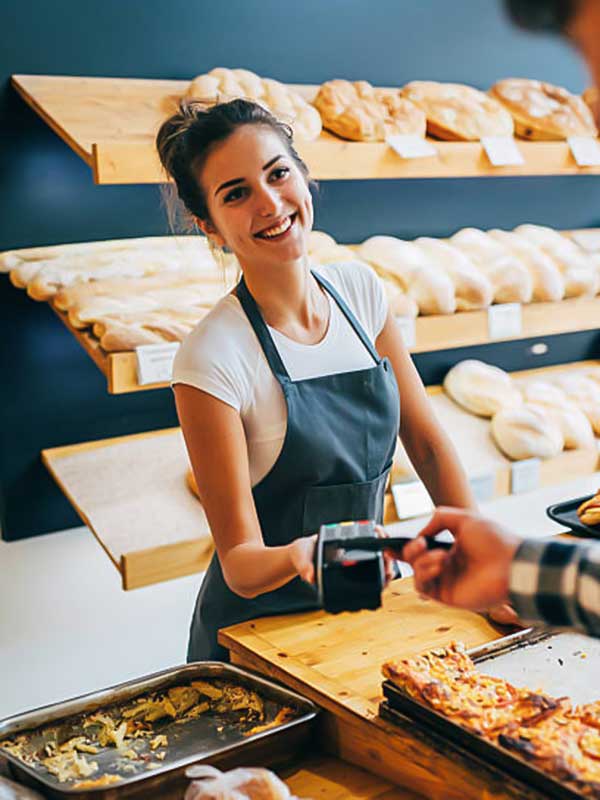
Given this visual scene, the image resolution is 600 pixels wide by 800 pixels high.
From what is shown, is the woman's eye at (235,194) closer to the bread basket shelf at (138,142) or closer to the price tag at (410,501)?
the bread basket shelf at (138,142)

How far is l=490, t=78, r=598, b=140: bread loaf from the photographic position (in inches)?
125

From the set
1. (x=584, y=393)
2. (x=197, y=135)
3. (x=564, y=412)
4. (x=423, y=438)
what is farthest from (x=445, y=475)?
(x=584, y=393)

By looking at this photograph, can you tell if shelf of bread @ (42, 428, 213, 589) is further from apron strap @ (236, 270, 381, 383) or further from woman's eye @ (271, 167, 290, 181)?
woman's eye @ (271, 167, 290, 181)

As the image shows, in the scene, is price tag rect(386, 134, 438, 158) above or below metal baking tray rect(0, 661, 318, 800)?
above

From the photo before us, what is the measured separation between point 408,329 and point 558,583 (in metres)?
1.86

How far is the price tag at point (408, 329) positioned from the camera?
2795mm

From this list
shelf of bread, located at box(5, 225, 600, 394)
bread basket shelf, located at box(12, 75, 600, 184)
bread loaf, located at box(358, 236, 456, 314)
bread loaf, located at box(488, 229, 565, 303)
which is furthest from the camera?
bread loaf, located at box(488, 229, 565, 303)

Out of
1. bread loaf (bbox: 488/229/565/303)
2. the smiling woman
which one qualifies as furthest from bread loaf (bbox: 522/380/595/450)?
the smiling woman

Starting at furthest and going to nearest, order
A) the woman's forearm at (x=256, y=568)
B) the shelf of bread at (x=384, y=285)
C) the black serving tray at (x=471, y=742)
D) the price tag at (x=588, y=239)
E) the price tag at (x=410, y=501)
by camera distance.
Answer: the price tag at (x=588, y=239)
the price tag at (x=410, y=501)
the shelf of bread at (x=384, y=285)
the woman's forearm at (x=256, y=568)
the black serving tray at (x=471, y=742)

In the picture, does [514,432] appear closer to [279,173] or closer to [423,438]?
[423,438]

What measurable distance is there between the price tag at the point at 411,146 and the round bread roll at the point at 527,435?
0.85 metres

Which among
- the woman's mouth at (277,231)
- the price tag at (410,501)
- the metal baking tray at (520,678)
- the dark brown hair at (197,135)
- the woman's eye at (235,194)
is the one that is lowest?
the metal baking tray at (520,678)

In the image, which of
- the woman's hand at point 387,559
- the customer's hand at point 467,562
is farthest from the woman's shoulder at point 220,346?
the customer's hand at point 467,562

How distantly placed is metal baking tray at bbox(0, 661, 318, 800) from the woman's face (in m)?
0.72
